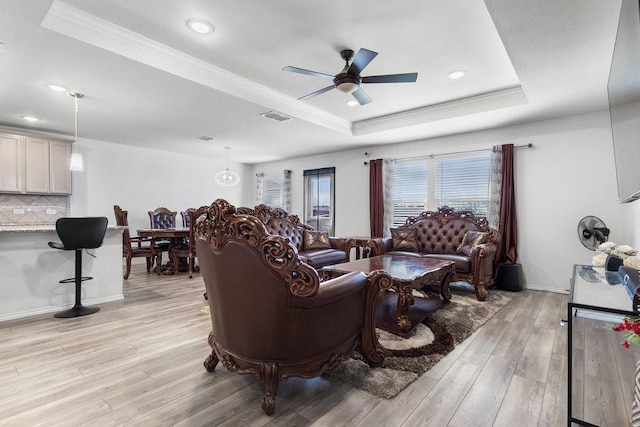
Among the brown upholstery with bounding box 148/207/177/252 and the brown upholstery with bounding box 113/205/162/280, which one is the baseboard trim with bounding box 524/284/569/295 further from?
the brown upholstery with bounding box 148/207/177/252

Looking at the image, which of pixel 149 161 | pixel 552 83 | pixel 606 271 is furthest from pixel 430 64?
pixel 149 161

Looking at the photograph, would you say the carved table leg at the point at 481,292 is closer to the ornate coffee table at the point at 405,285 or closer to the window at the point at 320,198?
the ornate coffee table at the point at 405,285

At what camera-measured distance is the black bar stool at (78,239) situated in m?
3.21

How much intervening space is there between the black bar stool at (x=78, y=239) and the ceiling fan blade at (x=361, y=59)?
3.16m

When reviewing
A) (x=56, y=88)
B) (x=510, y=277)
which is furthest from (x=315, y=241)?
(x=56, y=88)

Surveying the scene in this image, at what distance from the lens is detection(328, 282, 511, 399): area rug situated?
6.54 feet

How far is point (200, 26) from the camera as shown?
2648mm

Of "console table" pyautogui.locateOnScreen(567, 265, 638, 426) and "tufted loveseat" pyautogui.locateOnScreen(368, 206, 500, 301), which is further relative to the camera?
"tufted loveseat" pyautogui.locateOnScreen(368, 206, 500, 301)

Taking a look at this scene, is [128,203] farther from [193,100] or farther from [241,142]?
[193,100]

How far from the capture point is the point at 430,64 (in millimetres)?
3311

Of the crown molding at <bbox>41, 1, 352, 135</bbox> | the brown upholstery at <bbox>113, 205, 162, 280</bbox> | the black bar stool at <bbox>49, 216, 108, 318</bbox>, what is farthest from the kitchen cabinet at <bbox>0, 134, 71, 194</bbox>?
the crown molding at <bbox>41, 1, 352, 135</bbox>

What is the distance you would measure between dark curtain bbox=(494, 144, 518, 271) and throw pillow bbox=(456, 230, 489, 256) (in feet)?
1.71

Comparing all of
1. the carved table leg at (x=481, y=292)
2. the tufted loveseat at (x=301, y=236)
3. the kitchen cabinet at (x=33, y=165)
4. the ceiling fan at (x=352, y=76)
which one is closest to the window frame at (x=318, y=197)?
the tufted loveseat at (x=301, y=236)

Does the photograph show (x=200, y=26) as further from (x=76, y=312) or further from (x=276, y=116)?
(x=76, y=312)
